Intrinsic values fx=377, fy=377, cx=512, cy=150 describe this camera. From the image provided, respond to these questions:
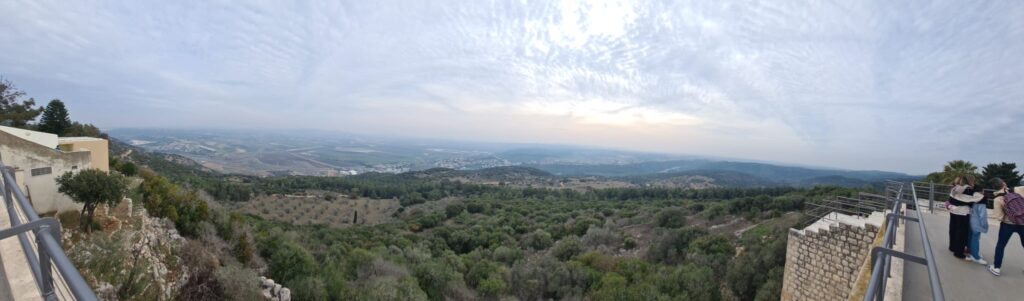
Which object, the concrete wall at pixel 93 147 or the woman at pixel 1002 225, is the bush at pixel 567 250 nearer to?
the woman at pixel 1002 225

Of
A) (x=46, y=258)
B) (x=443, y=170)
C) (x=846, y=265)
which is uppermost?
(x=46, y=258)

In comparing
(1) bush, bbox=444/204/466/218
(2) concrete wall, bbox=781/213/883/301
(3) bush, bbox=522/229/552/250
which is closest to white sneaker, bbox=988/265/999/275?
(2) concrete wall, bbox=781/213/883/301

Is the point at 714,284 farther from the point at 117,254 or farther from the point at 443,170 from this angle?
the point at 443,170

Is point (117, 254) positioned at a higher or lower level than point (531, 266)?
higher

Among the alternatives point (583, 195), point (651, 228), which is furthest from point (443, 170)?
point (651, 228)

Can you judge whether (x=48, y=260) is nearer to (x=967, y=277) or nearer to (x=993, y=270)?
(x=967, y=277)

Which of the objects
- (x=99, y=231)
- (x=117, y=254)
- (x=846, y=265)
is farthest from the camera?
(x=99, y=231)

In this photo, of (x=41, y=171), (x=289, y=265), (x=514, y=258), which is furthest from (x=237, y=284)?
(x=514, y=258)
